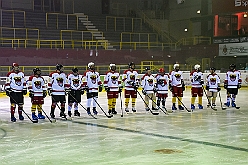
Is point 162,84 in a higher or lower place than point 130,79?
lower

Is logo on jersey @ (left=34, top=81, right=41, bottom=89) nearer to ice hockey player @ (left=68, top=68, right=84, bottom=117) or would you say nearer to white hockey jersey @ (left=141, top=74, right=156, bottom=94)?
ice hockey player @ (left=68, top=68, right=84, bottom=117)

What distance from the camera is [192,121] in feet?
42.4

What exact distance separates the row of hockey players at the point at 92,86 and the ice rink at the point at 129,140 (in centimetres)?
64

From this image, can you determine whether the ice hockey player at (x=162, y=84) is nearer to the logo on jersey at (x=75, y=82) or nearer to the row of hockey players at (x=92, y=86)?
the row of hockey players at (x=92, y=86)

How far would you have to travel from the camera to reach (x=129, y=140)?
382 inches

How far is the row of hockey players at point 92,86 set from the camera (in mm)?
13031

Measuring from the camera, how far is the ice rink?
7.83m

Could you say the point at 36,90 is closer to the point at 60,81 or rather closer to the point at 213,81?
the point at 60,81

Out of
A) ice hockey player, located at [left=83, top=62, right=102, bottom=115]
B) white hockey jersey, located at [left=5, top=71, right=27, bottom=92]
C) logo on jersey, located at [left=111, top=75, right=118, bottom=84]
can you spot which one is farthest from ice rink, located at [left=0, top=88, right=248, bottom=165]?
logo on jersey, located at [left=111, top=75, right=118, bottom=84]

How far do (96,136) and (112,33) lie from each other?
85.2 ft

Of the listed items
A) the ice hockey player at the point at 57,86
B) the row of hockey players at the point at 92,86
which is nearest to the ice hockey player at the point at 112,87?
the row of hockey players at the point at 92,86

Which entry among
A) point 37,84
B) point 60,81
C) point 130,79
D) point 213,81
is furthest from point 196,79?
point 37,84

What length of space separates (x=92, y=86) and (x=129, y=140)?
502 centimetres

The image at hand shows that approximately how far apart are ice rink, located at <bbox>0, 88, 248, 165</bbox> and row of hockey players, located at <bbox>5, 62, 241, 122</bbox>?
638mm
